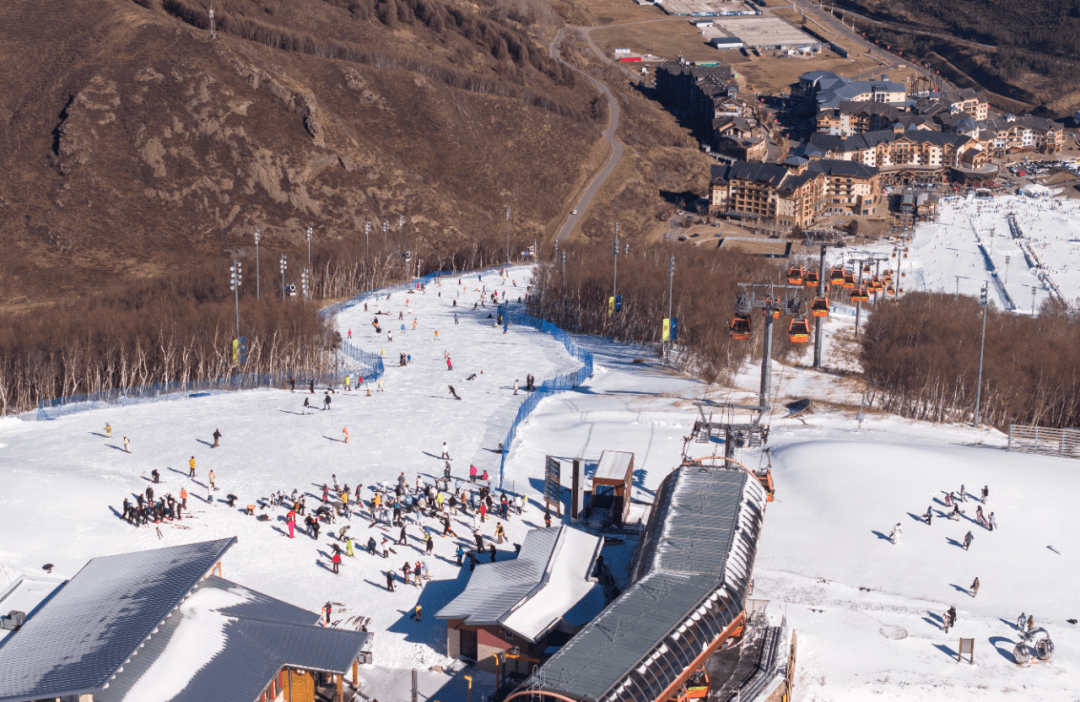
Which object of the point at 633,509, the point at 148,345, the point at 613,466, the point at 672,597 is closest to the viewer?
the point at 672,597

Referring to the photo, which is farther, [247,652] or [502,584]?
[502,584]

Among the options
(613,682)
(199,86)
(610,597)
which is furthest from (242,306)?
(199,86)

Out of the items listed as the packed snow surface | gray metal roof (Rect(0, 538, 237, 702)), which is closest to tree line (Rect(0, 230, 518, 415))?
the packed snow surface

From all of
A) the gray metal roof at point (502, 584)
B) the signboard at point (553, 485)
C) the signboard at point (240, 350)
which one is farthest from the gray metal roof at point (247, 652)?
the signboard at point (240, 350)

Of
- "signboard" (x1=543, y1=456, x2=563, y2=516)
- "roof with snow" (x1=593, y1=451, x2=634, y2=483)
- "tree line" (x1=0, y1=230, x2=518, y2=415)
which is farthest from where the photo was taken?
"tree line" (x1=0, y1=230, x2=518, y2=415)

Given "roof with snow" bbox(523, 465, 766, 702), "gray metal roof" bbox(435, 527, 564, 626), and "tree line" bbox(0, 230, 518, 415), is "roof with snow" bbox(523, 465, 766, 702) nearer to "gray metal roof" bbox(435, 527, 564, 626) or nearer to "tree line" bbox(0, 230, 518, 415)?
"gray metal roof" bbox(435, 527, 564, 626)

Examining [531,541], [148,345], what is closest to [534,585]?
[531,541]

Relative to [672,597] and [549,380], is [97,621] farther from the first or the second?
[549,380]
